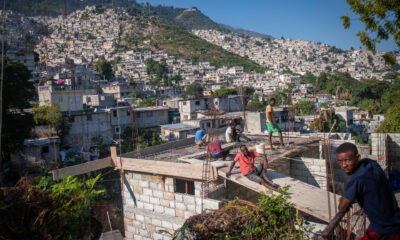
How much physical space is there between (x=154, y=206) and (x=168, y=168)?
1.21m

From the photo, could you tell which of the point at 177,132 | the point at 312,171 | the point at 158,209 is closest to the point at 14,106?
the point at 177,132

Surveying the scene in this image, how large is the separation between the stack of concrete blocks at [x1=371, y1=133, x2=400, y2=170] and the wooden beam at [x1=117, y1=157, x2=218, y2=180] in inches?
192

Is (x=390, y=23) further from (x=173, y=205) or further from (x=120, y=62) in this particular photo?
(x=120, y=62)

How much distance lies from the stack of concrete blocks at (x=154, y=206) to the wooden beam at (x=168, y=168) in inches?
8.7

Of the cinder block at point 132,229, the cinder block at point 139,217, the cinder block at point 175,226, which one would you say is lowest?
the cinder block at point 132,229

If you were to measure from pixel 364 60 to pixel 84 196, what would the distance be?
158935 millimetres

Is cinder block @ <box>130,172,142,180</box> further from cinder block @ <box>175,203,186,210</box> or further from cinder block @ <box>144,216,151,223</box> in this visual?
cinder block @ <box>175,203,186,210</box>

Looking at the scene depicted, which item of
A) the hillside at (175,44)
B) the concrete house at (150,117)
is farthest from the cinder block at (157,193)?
the hillside at (175,44)

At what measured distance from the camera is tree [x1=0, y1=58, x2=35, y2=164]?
1827 cm

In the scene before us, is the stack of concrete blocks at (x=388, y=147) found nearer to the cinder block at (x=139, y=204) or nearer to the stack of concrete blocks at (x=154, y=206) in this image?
the stack of concrete blocks at (x=154, y=206)

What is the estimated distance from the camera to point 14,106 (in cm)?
1986

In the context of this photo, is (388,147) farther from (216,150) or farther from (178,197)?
(178,197)

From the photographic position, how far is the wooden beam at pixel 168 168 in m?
6.54

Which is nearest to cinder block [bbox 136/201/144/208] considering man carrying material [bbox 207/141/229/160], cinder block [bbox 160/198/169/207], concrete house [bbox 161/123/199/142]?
cinder block [bbox 160/198/169/207]
